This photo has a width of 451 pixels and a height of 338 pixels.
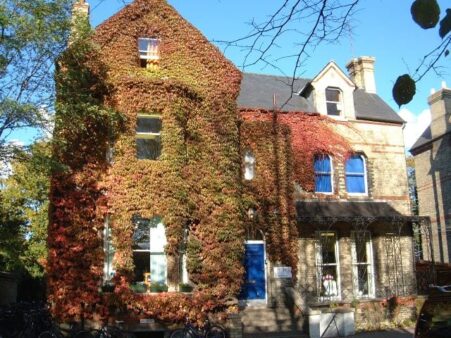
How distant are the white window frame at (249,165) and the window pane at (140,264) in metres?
5.41

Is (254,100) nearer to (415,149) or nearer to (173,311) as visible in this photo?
(173,311)

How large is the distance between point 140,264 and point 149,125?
4.68 meters

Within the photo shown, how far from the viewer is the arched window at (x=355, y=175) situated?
22172mm

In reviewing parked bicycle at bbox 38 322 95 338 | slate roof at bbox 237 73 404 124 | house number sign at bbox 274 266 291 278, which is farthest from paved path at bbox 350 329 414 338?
slate roof at bbox 237 73 404 124

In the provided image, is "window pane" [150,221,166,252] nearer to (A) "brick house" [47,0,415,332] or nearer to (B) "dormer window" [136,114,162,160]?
(A) "brick house" [47,0,415,332]

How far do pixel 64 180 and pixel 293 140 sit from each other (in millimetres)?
9357

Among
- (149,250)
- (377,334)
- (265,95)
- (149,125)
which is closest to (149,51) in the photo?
(149,125)

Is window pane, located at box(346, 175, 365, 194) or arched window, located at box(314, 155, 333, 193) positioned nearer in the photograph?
arched window, located at box(314, 155, 333, 193)

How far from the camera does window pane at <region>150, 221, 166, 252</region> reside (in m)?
16.9

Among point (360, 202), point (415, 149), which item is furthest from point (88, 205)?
point (415, 149)

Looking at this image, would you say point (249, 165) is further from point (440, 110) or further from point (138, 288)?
point (440, 110)

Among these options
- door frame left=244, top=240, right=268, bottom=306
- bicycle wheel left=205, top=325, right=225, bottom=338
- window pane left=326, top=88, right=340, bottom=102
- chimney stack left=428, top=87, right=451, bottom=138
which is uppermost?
chimney stack left=428, top=87, right=451, bottom=138

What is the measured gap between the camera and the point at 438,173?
31.4 m

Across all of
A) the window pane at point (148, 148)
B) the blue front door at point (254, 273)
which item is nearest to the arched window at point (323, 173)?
the blue front door at point (254, 273)
